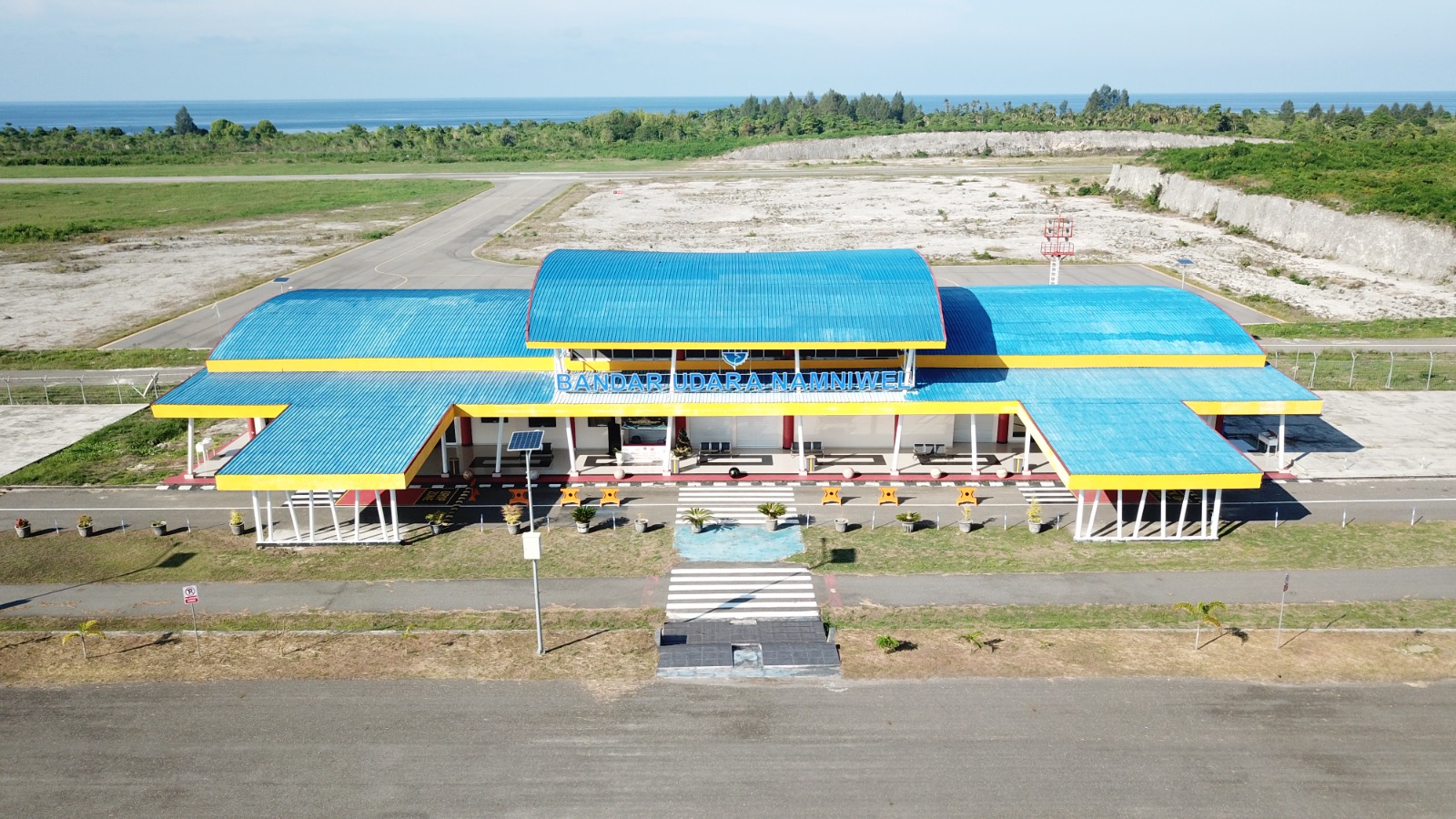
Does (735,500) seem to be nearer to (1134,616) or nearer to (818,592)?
(818,592)

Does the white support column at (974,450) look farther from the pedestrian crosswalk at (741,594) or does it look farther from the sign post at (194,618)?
the sign post at (194,618)

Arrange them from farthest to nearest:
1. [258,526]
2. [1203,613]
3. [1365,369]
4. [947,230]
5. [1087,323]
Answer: [947,230] → [1365,369] → [1087,323] → [258,526] → [1203,613]

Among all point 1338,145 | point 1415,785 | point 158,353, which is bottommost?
point 1415,785

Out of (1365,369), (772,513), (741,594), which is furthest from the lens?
(1365,369)

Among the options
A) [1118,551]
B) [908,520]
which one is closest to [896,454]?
[908,520]

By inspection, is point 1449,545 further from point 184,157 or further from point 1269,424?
point 184,157

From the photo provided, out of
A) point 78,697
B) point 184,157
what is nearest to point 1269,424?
point 78,697
